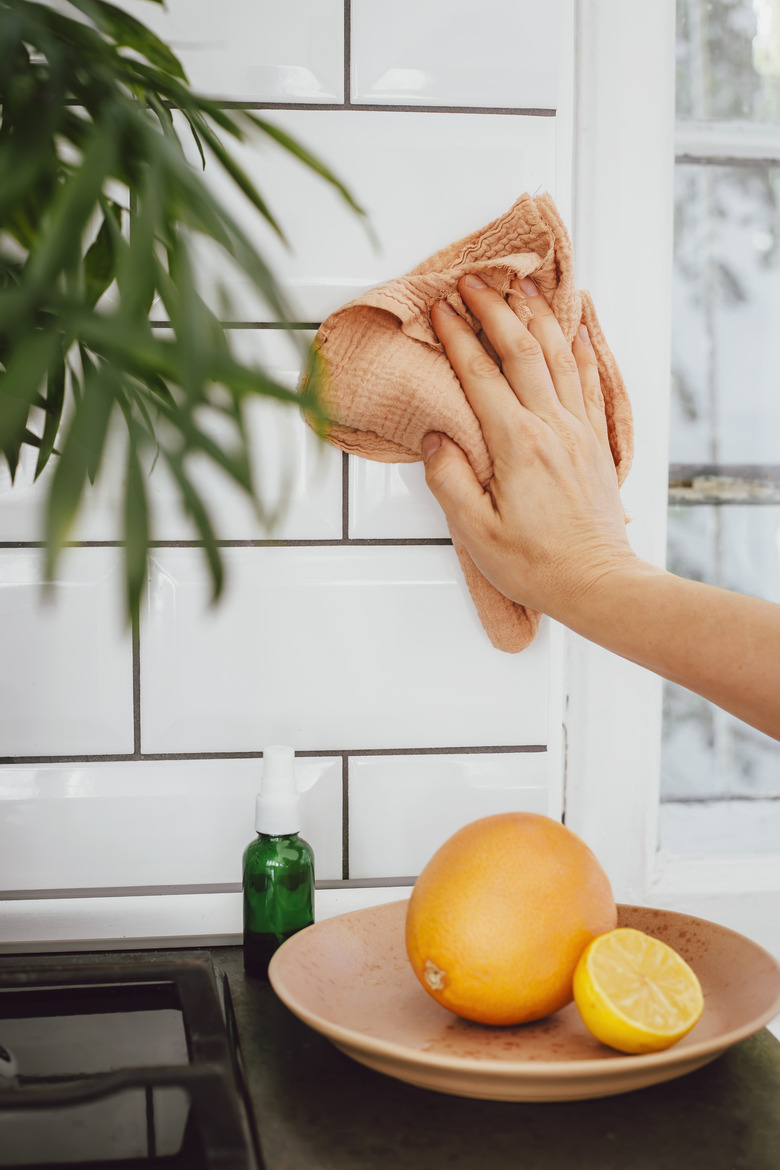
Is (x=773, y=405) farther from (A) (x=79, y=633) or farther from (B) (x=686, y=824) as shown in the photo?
(A) (x=79, y=633)

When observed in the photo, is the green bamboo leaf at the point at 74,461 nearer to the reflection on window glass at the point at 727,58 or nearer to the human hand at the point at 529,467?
the human hand at the point at 529,467

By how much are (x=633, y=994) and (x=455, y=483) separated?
0.38m

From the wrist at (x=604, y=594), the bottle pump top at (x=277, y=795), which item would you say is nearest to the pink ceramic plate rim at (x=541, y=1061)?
the bottle pump top at (x=277, y=795)

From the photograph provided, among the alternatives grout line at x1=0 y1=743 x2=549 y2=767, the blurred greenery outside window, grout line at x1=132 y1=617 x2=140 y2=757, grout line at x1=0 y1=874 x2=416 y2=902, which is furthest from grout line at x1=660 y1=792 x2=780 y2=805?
grout line at x1=132 y1=617 x2=140 y2=757

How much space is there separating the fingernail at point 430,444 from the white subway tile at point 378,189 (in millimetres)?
159

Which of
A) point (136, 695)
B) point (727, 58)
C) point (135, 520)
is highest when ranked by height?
point (727, 58)

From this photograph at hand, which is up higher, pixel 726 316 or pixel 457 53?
pixel 457 53

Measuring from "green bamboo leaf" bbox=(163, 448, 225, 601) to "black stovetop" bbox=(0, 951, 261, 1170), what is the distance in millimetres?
317

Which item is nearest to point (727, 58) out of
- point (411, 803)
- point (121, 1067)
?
point (411, 803)

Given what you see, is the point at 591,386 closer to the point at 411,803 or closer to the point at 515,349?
the point at 515,349

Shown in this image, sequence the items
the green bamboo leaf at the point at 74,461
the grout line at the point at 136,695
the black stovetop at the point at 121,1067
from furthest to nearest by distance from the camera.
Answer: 1. the grout line at the point at 136,695
2. the black stovetop at the point at 121,1067
3. the green bamboo leaf at the point at 74,461

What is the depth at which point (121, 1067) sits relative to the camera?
1.76 feet

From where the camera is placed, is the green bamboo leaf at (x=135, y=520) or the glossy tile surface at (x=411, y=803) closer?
the green bamboo leaf at (x=135, y=520)

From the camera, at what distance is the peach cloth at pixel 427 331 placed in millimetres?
666
